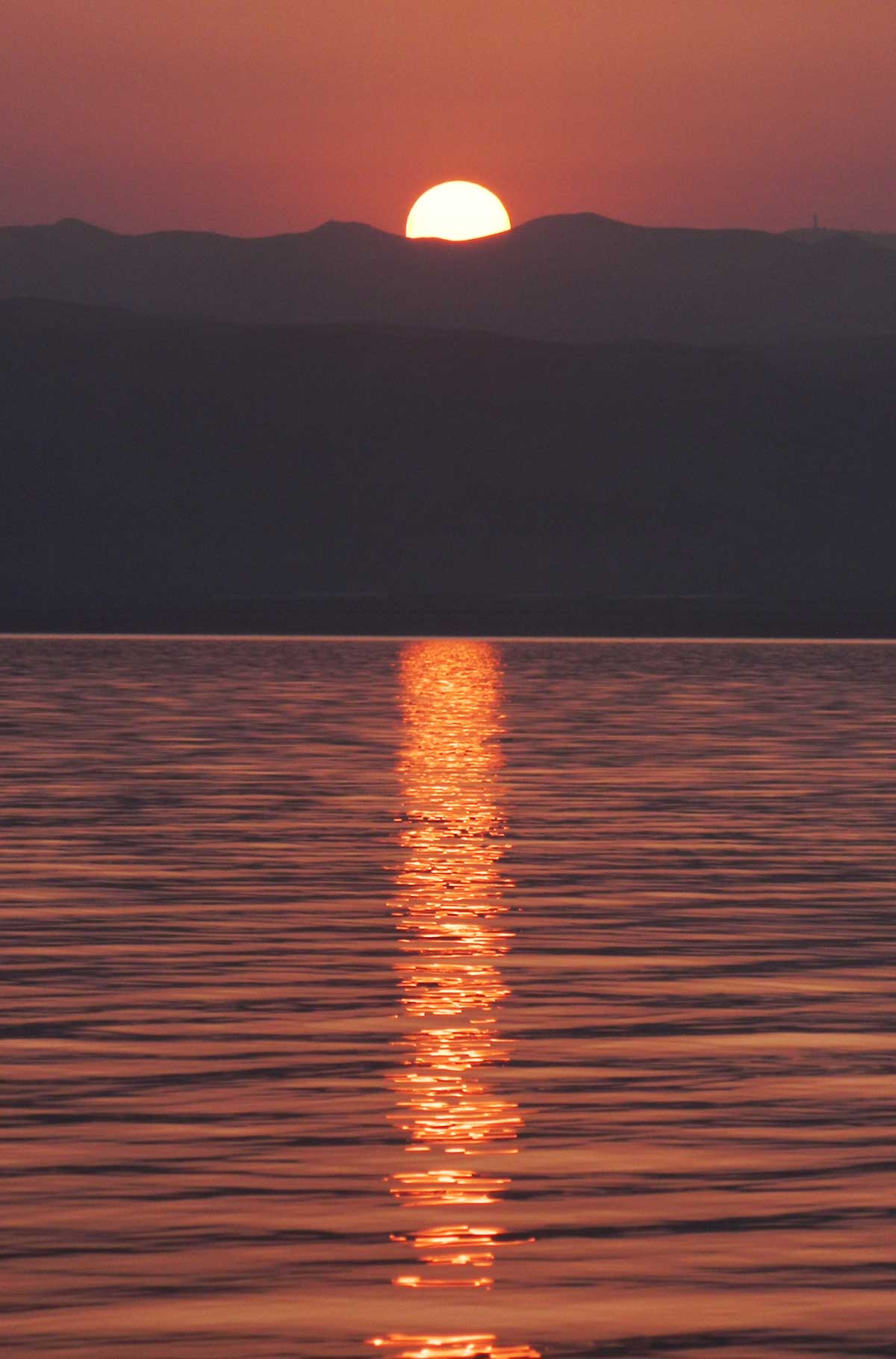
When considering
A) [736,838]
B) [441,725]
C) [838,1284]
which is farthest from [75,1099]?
[441,725]

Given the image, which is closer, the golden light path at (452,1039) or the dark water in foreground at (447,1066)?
the dark water in foreground at (447,1066)

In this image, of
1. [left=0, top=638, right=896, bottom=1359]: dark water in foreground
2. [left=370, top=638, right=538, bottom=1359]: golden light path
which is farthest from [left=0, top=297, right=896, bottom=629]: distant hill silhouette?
[left=0, top=638, right=896, bottom=1359]: dark water in foreground

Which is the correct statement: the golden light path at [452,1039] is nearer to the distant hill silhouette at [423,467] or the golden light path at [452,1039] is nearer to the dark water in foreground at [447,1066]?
the dark water in foreground at [447,1066]

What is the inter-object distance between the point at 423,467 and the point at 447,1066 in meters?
154

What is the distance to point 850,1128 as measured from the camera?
11562 millimetres

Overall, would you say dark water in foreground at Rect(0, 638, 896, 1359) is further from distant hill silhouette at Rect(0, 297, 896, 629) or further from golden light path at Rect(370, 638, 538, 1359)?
distant hill silhouette at Rect(0, 297, 896, 629)

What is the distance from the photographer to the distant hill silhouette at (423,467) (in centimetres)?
14725

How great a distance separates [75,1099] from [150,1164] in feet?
4.57

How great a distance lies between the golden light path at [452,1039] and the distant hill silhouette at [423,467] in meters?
100

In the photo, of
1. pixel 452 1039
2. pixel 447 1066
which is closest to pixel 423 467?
pixel 452 1039

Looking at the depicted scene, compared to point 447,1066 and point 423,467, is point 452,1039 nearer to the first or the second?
point 447,1066

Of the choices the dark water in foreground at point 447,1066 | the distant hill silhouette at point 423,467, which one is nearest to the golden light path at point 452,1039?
the dark water in foreground at point 447,1066

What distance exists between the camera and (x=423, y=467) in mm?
166625

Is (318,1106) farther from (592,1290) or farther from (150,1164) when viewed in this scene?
(592,1290)
